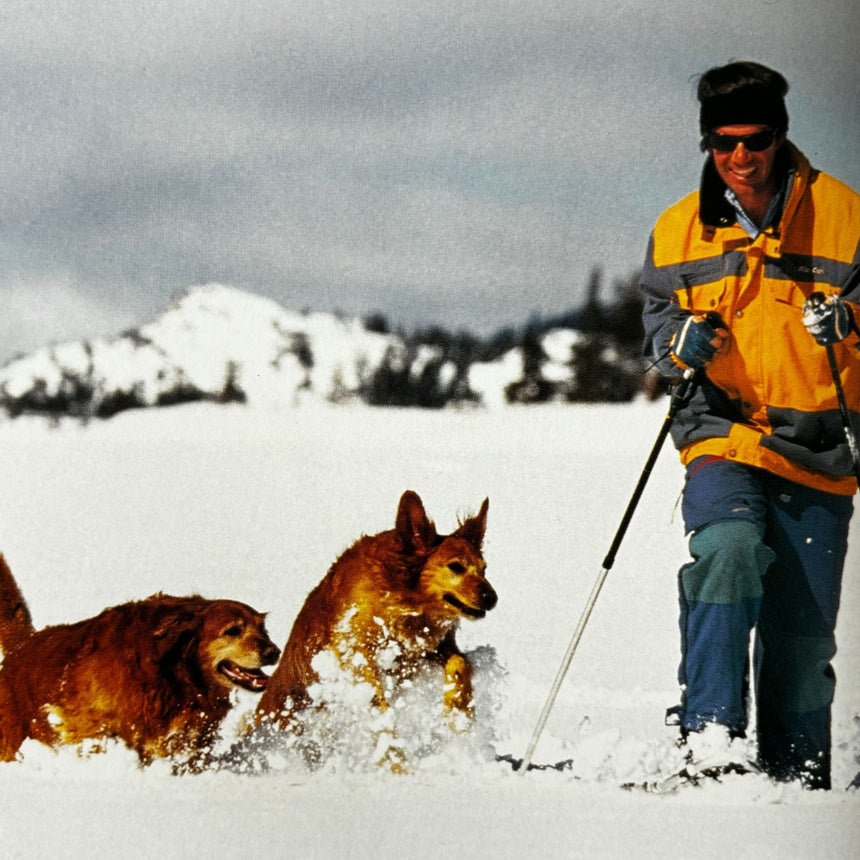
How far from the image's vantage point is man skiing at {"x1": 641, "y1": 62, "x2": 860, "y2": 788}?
3.60m

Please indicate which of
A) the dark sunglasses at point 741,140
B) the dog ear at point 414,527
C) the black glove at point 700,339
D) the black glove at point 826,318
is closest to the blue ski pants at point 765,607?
the black glove at point 700,339

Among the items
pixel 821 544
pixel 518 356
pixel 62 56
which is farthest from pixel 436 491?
pixel 62 56

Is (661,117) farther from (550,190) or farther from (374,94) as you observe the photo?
(374,94)

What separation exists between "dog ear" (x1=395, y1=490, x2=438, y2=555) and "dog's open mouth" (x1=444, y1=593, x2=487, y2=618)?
17 centimetres

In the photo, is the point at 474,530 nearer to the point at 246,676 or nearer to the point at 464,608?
the point at 464,608

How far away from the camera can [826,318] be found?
3.56 meters

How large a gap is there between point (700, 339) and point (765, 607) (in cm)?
86

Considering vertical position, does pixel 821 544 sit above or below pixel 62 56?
below

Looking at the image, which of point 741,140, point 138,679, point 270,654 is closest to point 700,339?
point 741,140

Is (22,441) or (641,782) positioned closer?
(641,782)

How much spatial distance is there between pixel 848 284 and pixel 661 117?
824 millimetres

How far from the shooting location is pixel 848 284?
3674 mm

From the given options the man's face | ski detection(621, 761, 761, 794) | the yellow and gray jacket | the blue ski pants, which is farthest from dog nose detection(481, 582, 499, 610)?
the man's face

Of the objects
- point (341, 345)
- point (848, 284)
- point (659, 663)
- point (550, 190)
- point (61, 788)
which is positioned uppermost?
point (550, 190)
